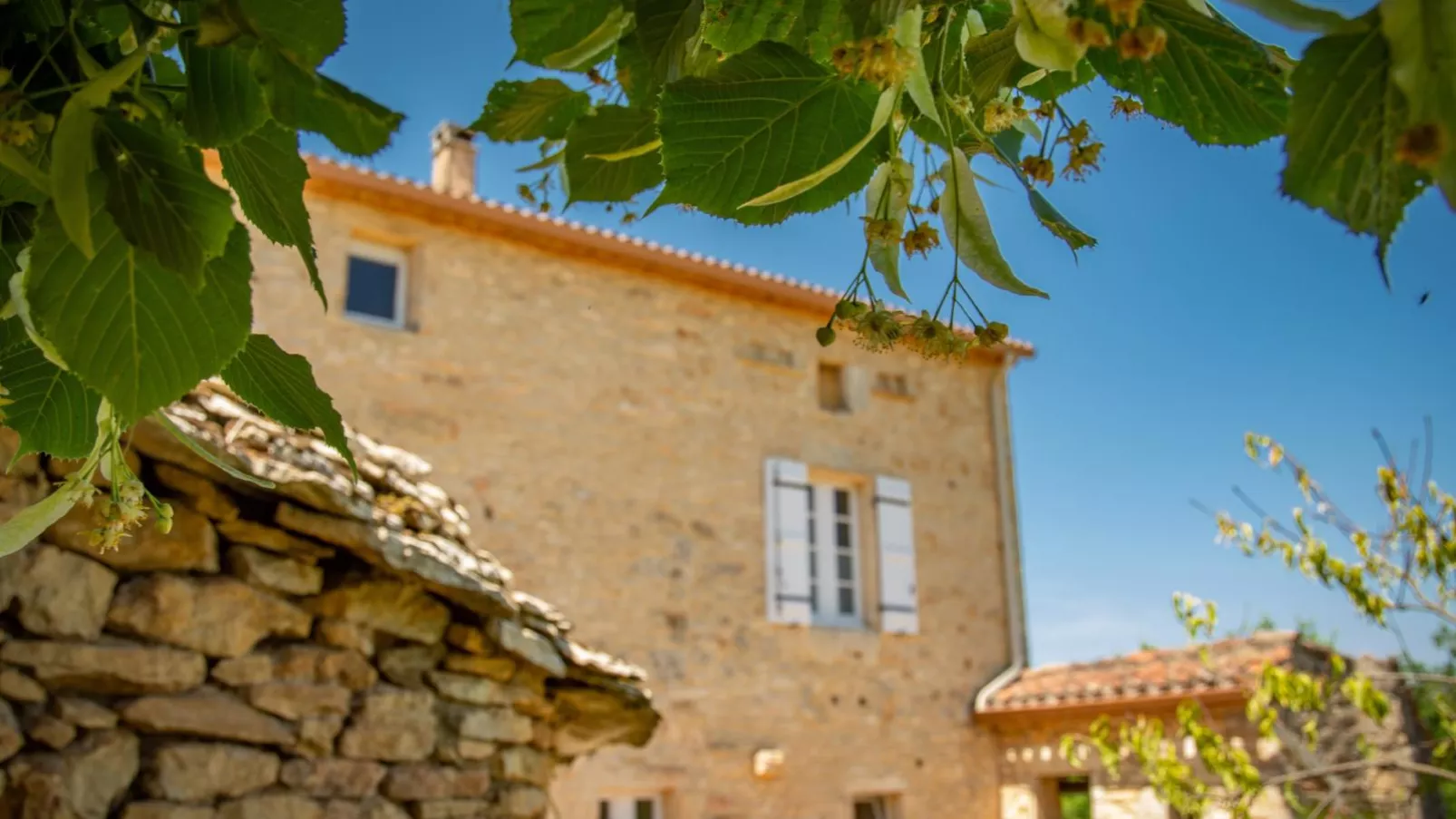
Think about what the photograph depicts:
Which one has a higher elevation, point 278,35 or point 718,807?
point 278,35

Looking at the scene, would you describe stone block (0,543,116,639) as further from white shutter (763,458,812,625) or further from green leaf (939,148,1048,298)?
white shutter (763,458,812,625)

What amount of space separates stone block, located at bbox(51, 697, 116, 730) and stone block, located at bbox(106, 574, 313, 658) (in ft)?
0.61

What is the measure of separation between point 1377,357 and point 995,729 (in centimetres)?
1670

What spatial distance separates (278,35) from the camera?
0.89 metres

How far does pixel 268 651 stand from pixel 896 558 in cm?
755

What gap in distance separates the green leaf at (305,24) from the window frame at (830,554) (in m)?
9.21

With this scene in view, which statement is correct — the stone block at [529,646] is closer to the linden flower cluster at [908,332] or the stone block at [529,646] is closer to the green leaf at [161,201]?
the linden flower cluster at [908,332]

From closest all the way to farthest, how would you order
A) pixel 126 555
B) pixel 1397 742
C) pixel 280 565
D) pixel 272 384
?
pixel 272 384
pixel 126 555
pixel 280 565
pixel 1397 742

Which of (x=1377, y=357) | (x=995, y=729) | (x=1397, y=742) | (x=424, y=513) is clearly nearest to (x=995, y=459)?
(x=995, y=729)

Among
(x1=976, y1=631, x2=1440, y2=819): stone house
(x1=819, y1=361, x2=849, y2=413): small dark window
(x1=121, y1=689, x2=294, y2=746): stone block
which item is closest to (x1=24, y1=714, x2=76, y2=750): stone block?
(x1=121, y1=689, x2=294, y2=746): stone block

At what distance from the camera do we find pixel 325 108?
100 cm

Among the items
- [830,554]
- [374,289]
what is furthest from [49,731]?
[830,554]

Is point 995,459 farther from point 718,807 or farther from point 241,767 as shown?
point 241,767

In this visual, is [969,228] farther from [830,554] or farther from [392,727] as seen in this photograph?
[830,554]
